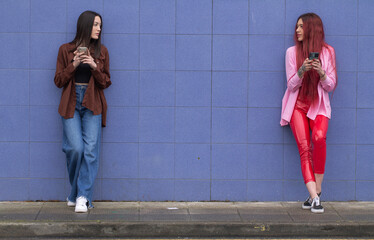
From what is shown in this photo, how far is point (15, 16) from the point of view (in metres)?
6.32

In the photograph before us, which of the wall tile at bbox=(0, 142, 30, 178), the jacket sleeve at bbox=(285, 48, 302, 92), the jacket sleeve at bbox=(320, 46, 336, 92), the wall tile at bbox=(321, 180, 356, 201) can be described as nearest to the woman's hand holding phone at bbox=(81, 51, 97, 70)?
the wall tile at bbox=(0, 142, 30, 178)

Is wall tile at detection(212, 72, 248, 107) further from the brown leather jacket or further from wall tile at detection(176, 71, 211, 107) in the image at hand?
the brown leather jacket

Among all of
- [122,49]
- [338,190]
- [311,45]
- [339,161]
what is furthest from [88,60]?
[338,190]

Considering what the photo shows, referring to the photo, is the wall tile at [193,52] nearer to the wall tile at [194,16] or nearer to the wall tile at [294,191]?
the wall tile at [194,16]

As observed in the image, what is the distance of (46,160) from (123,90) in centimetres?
123

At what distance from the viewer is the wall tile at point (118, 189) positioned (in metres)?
6.46

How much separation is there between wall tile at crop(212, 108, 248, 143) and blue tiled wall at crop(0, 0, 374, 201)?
1 centimetres

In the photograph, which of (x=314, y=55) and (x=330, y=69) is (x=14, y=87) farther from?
(x=330, y=69)

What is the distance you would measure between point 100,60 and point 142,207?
5.70 ft

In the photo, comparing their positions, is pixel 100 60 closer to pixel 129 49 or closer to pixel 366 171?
pixel 129 49

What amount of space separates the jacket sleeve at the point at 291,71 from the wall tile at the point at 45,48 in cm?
261

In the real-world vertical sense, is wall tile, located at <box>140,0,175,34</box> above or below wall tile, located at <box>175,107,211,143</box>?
above

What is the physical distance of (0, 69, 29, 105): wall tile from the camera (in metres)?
6.35

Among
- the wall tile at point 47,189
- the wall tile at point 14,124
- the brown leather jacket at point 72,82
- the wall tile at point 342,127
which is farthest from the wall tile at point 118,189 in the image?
the wall tile at point 342,127
